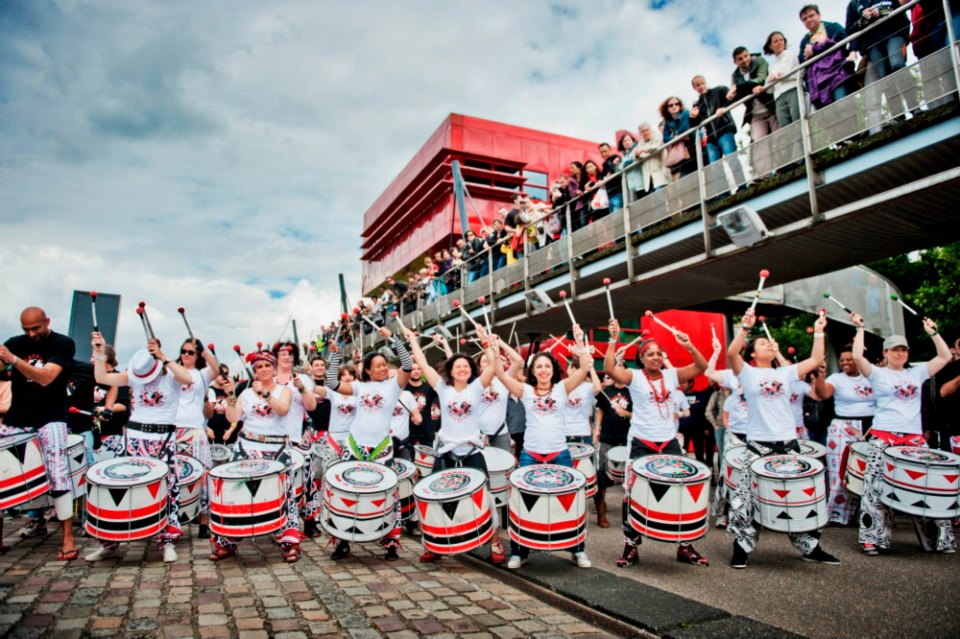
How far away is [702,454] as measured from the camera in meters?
11.8

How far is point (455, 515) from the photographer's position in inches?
214

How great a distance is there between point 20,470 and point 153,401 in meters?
1.20

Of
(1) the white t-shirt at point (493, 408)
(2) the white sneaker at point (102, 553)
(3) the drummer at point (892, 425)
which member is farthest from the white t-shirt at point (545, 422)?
(2) the white sneaker at point (102, 553)

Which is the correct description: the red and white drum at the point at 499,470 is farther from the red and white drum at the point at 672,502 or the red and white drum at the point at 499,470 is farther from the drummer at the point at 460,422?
the red and white drum at the point at 672,502

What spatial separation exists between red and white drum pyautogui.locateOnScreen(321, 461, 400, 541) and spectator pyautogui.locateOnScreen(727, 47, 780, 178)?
243 inches

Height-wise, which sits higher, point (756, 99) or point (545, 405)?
point (756, 99)

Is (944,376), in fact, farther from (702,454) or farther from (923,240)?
(702,454)

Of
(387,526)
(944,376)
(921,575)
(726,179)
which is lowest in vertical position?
(921,575)

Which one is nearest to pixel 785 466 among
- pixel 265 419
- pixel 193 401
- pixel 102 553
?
pixel 265 419

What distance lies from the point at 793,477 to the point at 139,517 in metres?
5.30

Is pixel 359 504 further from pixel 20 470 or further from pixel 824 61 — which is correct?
pixel 824 61

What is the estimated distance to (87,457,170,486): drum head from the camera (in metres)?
5.54

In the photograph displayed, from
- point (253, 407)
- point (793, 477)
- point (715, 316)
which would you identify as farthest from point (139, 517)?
point (715, 316)

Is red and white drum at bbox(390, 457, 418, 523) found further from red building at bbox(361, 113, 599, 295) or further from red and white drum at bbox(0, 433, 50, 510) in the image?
red building at bbox(361, 113, 599, 295)
